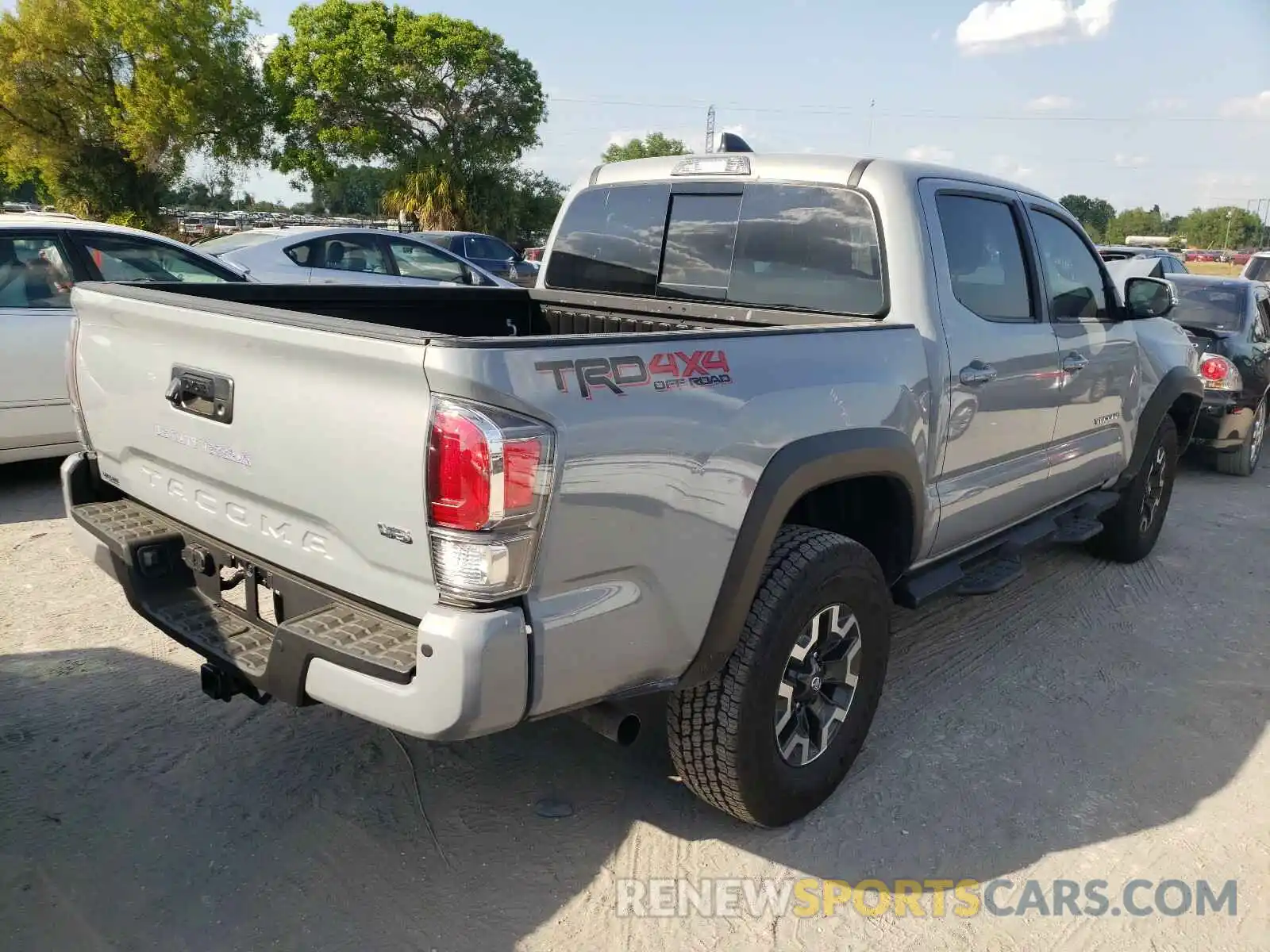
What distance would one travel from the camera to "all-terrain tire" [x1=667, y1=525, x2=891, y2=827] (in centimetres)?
267

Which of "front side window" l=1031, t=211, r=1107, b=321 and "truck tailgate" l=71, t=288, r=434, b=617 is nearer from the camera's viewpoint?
"truck tailgate" l=71, t=288, r=434, b=617

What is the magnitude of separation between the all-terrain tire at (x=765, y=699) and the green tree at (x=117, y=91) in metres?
30.6

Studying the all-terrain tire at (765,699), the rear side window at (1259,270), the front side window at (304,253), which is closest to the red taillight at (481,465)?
the all-terrain tire at (765,699)

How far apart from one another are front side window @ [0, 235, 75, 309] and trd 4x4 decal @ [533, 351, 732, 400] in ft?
16.3

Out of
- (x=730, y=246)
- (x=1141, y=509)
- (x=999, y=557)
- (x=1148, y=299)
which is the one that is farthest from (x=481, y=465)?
(x=1141, y=509)

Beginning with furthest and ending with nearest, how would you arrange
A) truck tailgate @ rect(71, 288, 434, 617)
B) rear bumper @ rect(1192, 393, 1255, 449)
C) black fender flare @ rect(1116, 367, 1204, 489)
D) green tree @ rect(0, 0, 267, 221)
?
green tree @ rect(0, 0, 267, 221), rear bumper @ rect(1192, 393, 1255, 449), black fender flare @ rect(1116, 367, 1204, 489), truck tailgate @ rect(71, 288, 434, 617)

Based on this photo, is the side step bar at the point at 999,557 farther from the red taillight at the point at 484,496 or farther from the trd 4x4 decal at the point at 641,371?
the red taillight at the point at 484,496

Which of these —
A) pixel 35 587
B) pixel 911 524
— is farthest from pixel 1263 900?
pixel 35 587

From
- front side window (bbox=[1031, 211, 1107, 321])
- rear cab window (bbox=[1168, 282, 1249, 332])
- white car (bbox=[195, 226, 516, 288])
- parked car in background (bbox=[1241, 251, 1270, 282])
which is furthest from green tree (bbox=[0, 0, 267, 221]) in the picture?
front side window (bbox=[1031, 211, 1107, 321])

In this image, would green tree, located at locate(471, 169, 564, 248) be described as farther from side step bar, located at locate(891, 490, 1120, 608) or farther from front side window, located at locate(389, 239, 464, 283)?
side step bar, located at locate(891, 490, 1120, 608)

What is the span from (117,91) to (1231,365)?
3025 centimetres

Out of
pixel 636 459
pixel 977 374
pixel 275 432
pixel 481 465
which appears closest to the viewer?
pixel 481 465

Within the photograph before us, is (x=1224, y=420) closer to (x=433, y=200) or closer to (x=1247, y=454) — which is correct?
(x=1247, y=454)

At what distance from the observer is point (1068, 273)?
4.39 meters
